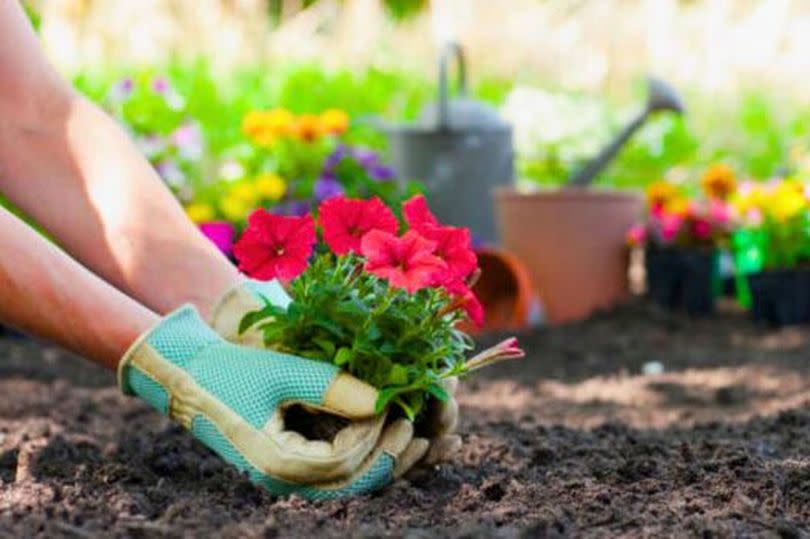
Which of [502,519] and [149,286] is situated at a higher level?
[149,286]

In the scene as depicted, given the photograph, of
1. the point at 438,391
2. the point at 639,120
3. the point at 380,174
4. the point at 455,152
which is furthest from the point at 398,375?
the point at 639,120

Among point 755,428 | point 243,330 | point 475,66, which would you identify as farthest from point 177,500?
point 475,66

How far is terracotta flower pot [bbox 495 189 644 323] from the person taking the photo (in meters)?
4.93

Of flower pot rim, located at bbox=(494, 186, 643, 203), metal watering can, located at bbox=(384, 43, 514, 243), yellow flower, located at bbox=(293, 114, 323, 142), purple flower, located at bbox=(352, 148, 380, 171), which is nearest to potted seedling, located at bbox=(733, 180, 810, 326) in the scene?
flower pot rim, located at bbox=(494, 186, 643, 203)

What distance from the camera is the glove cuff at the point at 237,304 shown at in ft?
6.51

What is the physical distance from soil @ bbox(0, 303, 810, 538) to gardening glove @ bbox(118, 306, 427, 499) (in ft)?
0.12

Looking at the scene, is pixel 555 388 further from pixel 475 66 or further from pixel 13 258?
pixel 475 66

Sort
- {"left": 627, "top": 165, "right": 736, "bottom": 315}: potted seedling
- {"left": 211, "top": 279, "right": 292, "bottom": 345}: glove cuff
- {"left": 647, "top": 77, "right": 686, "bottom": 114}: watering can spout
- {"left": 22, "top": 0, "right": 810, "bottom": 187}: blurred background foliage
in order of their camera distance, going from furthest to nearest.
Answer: {"left": 22, "top": 0, "right": 810, "bottom": 187}: blurred background foliage < {"left": 647, "top": 77, "right": 686, "bottom": 114}: watering can spout < {"left": 627, "top": 165, "right": 736, "bottom": 315}: potted seedling < {"left": 211, "top": 279, "right": 292, "bottom": 345}: glove cuff

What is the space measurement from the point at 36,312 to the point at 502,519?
0.62 metres

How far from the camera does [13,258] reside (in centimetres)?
171

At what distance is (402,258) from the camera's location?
1660 mm

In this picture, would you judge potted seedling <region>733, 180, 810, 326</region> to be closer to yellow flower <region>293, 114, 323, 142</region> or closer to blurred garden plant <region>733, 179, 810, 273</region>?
blurred garden plant <region>733, 179, 810, 273</region>

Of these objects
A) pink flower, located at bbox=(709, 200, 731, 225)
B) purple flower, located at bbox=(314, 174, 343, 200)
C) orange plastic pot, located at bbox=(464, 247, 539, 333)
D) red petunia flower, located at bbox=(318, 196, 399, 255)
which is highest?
red petunia flower, located at bbox=(318, 196, 399, 255)

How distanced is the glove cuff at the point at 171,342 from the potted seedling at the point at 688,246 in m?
3.16
